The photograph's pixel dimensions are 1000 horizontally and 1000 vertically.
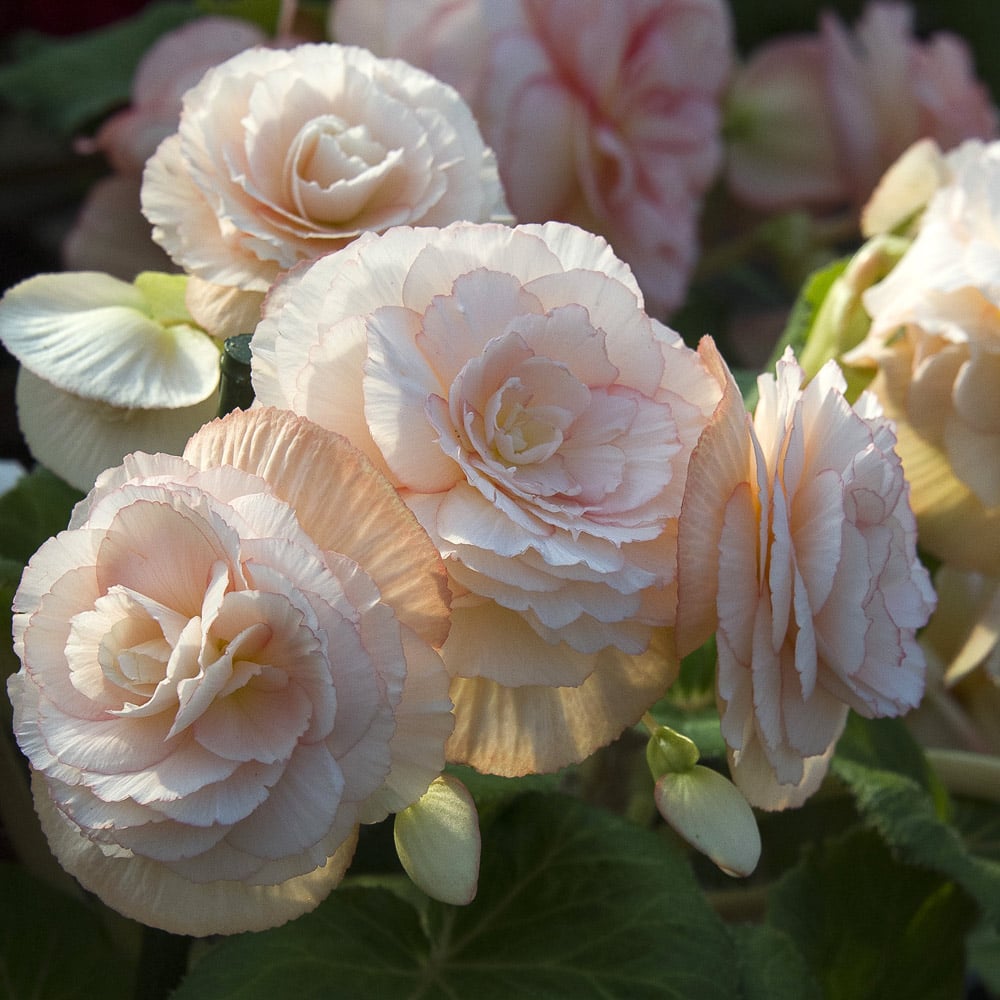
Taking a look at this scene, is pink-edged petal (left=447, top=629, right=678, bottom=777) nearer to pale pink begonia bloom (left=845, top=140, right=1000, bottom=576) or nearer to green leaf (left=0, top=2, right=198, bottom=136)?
pale pink begonia bloom (left=845, top=140, right=1000, bottom=576)

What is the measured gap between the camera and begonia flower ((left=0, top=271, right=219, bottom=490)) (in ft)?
1.06

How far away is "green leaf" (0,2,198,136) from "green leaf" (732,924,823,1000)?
586mm

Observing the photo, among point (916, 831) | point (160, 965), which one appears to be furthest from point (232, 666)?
point (916, 831)

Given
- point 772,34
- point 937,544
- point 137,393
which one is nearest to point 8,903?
point 137,393

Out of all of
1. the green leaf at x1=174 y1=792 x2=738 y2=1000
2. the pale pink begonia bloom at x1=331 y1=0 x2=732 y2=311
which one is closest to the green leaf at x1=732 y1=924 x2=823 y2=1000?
the green leaf at x1=174 y1=792 x2=738 y2=1000

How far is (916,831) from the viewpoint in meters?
0.43

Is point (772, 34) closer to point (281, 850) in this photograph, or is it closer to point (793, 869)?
point (793, 869)

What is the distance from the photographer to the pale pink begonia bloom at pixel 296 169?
13.2 inches

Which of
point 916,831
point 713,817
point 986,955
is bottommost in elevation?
point 986,955

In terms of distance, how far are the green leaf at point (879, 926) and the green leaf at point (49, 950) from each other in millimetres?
248

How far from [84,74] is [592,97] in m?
0.34

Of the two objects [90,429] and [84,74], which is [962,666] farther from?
[84,74]

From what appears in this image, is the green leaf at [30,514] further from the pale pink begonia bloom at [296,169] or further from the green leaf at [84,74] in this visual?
the green leaf at [84,74]

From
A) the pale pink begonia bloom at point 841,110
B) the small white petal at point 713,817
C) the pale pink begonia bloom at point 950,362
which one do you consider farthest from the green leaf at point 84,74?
the small white petal at point 713,817
